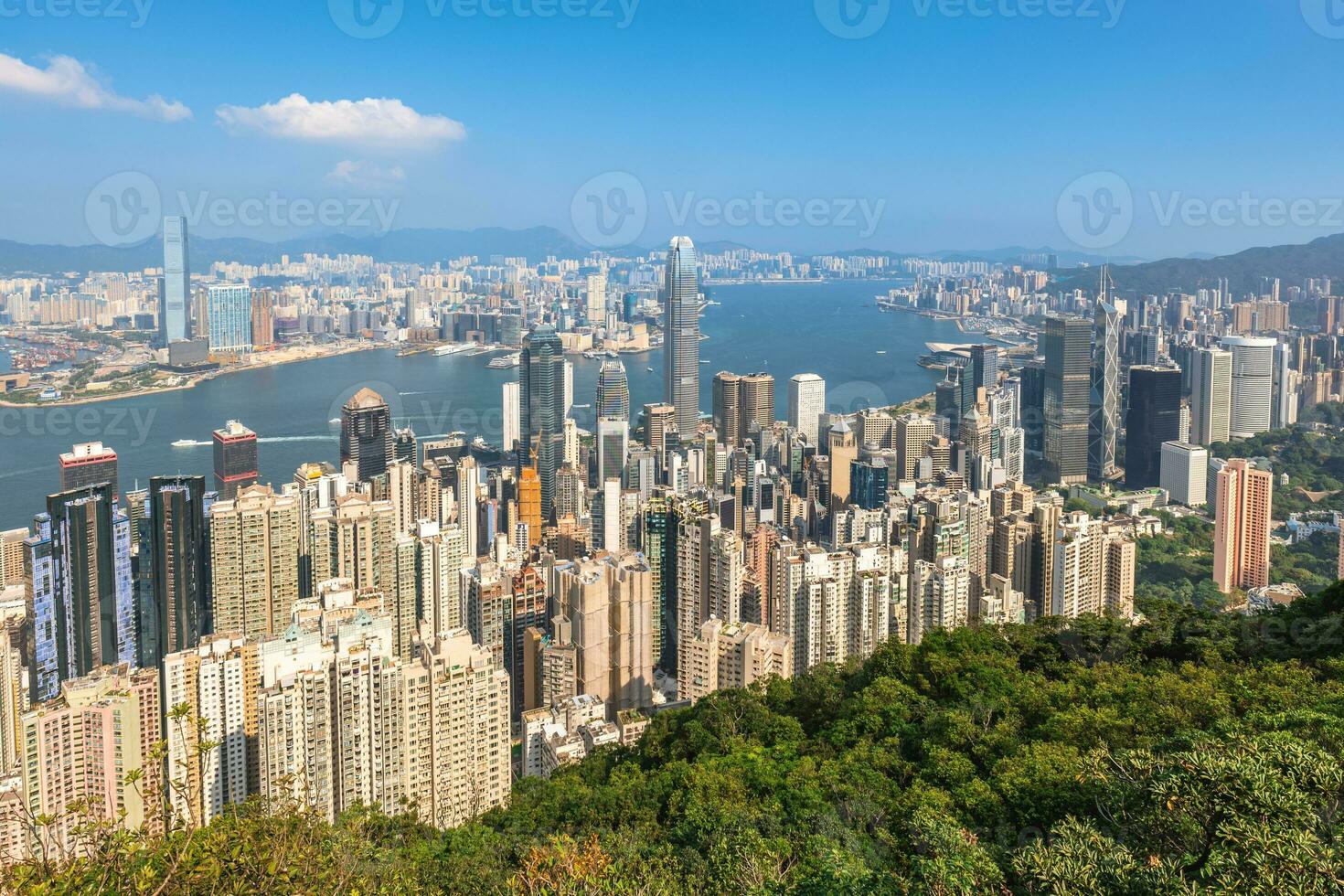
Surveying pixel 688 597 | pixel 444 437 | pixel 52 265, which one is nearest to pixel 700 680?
pixel 688 597

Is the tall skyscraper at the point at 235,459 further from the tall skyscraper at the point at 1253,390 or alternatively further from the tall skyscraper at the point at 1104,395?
the tall skyscraper at the point at 1253,390

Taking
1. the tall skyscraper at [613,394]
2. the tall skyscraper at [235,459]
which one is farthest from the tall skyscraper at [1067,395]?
the tall skyscraper at [235,459]

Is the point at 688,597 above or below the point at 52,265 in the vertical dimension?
below

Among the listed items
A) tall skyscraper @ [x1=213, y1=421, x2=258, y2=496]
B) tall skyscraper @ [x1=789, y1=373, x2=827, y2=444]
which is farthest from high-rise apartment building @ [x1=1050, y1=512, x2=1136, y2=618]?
tall skyscraper @ [x1=213, y1=421, x2=258, y2=496]

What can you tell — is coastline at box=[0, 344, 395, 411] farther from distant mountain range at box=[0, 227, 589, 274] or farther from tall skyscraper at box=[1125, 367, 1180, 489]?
tall skyscraper at box=[1125, 367, 1180, 489]

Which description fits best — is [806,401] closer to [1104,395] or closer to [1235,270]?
[1104,395]

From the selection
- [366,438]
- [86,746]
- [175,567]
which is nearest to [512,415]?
[366,438]

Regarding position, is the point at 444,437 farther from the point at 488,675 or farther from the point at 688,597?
the point at 488,675
